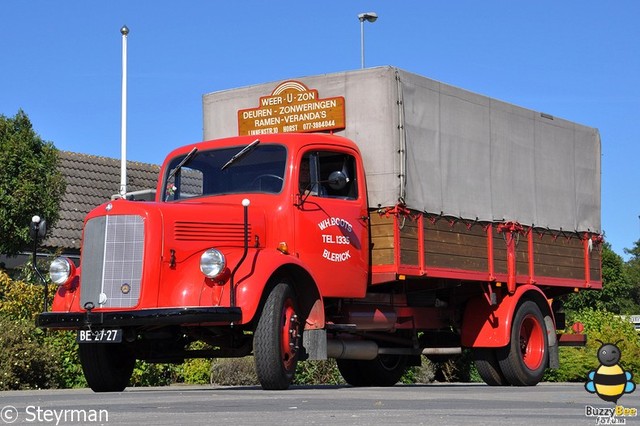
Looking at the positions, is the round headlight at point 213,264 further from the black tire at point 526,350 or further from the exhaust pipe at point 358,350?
the black tire at point 526,350

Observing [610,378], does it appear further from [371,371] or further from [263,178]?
[371,371]

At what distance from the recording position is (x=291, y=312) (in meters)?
13.0

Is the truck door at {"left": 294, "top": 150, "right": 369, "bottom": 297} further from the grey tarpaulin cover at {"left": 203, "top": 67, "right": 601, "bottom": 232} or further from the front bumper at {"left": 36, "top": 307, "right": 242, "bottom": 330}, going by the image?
the front bumper at {"left": 36, "top": 307, "right": 242, "bottom": 330}

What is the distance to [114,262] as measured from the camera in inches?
497

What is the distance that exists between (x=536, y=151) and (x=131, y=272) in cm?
737

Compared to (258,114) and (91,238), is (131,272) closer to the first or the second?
(91,238)

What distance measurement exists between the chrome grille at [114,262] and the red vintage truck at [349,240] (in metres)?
0.02

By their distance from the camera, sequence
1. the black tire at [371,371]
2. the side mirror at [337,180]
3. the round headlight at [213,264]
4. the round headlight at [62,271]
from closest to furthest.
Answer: the round headlight at [213,264] < the round headlight at [62,271] < the side mirror at [337,180] < the black tire at [371,371]

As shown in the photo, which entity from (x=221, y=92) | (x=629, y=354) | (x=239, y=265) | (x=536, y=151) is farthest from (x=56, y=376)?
(x=629, y=354)

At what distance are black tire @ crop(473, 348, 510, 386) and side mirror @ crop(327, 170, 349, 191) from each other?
4217 mm

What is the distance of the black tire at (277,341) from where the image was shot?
40.9 feet

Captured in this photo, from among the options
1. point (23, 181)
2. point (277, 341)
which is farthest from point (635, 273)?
point (277, 341)
